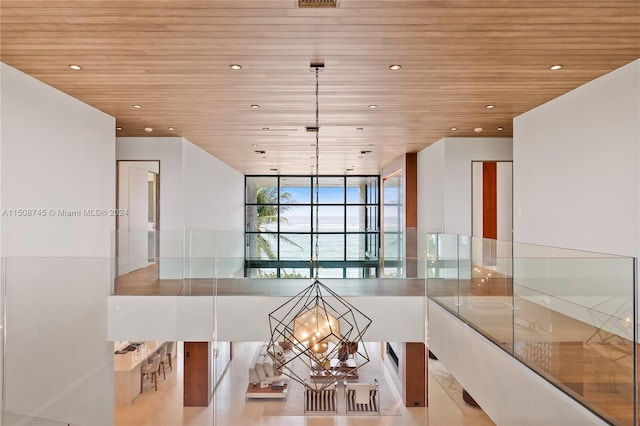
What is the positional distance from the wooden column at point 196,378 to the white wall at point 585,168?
6271mm

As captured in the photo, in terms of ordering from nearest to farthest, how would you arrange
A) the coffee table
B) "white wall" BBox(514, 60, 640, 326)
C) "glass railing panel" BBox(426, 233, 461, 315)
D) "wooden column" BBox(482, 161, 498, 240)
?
"white wall" BBox(514, 60, 640, 326) < "glass railing panel" BBox(426, 233, 461, 315) < the coffee table < "wooden column" BBox(482, 161, 498, 240)

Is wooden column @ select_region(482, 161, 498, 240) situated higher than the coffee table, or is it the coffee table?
wooden column @ select_region(482, 161, 498, 240)

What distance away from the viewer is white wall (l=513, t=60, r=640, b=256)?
3.66 meters

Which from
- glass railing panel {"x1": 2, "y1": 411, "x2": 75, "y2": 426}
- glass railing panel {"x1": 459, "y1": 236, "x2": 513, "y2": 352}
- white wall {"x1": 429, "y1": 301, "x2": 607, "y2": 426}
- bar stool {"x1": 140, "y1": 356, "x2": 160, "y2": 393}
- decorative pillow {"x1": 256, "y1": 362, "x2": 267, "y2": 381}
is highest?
glass railing panel {"x1": 459, "y1": 236, "x2": 513, "y2": 352}

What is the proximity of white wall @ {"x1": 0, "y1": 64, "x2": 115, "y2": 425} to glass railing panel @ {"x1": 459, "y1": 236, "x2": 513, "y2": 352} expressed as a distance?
170 inches

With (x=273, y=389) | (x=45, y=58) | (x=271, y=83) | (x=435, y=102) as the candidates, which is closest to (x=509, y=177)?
(x=435, y=102)

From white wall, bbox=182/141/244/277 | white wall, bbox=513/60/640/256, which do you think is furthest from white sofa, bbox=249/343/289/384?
white wall, bbox=513/60/640/256

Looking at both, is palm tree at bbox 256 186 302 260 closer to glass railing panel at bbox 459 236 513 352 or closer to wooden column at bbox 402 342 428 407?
wooden column at bbox 402 342 428 407

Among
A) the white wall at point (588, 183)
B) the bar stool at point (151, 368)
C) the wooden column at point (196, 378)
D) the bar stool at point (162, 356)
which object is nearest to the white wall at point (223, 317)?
the bar stool at point (162, 356)

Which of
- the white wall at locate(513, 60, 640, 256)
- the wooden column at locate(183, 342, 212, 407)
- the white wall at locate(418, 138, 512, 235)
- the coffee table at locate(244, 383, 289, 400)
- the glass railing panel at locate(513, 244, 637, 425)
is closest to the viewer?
the glass railing panel at locate(513, 244, 637, 425)

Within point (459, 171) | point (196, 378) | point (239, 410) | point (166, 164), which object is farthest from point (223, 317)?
point (459, 171)

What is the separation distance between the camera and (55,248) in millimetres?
4465

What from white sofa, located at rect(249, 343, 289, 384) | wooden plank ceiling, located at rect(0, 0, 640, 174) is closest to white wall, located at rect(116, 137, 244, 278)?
wooden plank ceiling, located at rect(0, 0, 640, 174)

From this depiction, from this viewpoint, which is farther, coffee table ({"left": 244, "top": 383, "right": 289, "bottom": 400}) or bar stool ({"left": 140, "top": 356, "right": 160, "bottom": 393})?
coffee table ({"left": 244, "top": 383, "right": 289, "bottom": 400})
